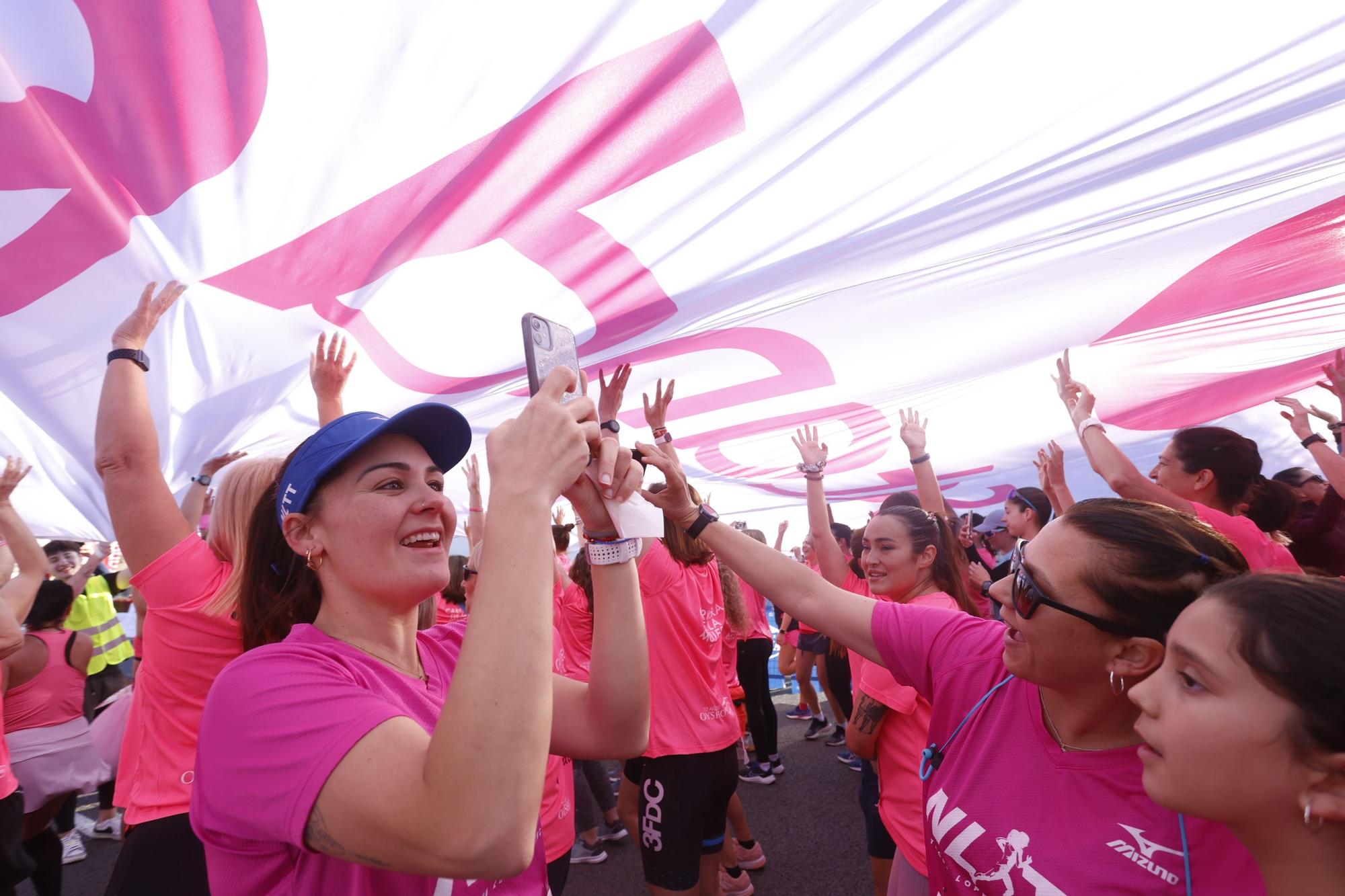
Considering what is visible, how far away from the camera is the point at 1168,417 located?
5266mm

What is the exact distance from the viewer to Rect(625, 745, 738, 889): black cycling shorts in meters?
2.99

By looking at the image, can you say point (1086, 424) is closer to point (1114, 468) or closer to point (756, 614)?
point (1114, 468)

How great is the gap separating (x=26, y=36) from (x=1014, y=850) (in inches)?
108

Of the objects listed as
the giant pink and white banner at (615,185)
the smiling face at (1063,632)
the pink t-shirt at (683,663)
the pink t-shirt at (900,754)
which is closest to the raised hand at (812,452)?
the giant pink and white banner at (615,185)

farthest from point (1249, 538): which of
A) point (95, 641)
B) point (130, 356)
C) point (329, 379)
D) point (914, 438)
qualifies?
point (95, 641)

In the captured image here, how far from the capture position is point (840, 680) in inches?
244

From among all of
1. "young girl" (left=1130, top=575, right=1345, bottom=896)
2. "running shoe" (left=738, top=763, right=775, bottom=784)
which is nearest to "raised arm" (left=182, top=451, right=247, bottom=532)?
"young girl" (left=1130, top=575, right=1345, bottom=896)

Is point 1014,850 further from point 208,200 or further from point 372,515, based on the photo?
point 208,200

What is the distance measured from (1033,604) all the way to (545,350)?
1068 millimetres

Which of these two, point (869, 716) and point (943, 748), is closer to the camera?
point (943, 748)

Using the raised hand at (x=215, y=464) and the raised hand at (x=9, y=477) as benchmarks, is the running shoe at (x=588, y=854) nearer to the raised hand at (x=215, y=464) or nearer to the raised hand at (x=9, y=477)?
the raised hand at (x=215, y=464)

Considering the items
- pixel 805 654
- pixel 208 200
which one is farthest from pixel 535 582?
pixel 805 654

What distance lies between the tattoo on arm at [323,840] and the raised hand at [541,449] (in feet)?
1.38

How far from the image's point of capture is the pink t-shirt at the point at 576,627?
418 cm
